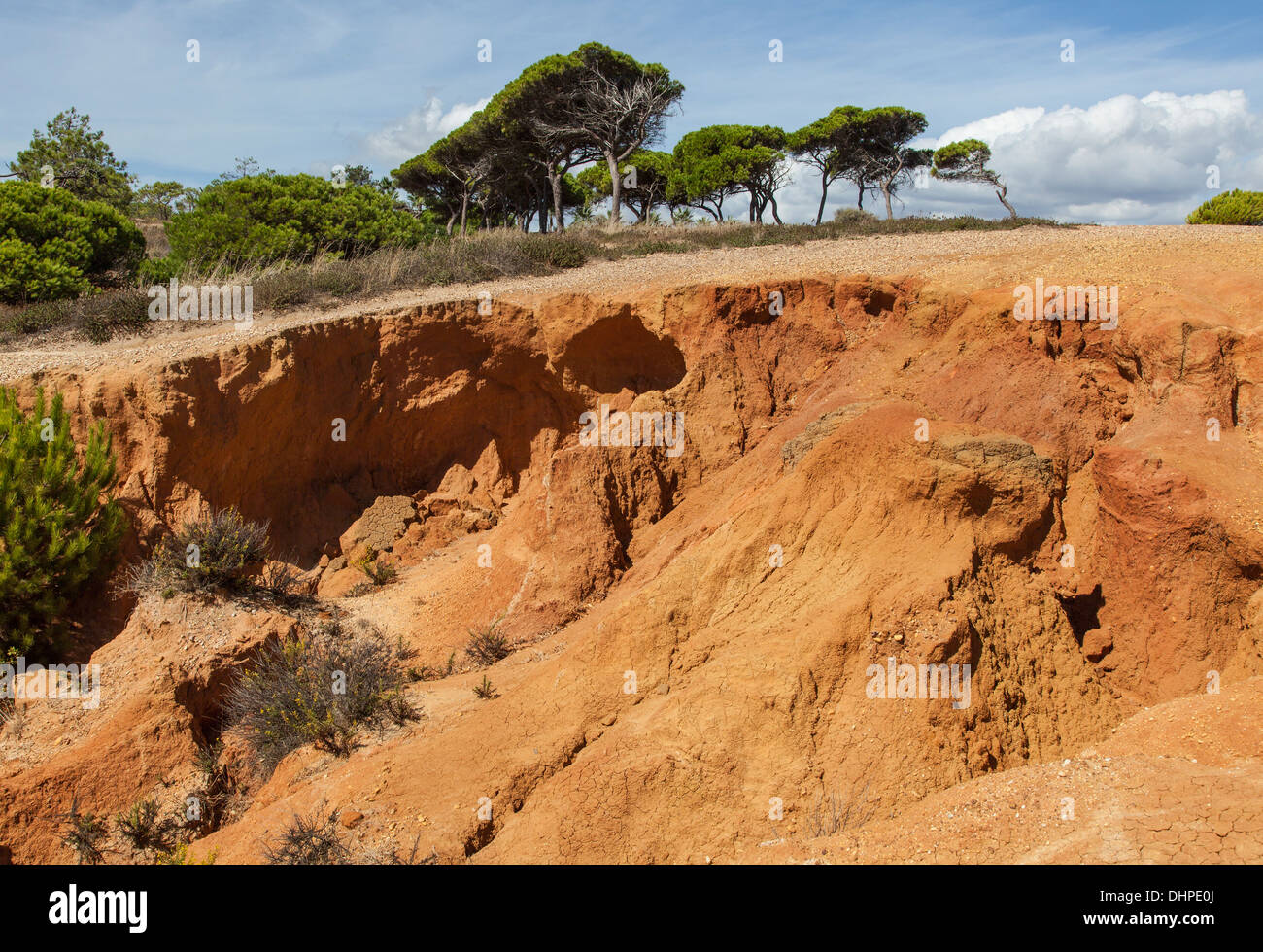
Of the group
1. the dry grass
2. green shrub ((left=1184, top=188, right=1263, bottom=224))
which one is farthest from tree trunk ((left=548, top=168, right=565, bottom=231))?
green shrub ((left=1184, top=188, right=1263, bottom=224))

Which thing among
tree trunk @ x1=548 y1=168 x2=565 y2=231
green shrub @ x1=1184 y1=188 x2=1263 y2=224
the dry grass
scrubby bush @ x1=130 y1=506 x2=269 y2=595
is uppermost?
tree trunk @ x1=548 y1=168 x2=565 y2=231

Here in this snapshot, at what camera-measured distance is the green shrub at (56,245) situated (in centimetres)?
1478

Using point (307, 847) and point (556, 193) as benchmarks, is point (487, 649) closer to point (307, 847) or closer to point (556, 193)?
point (307, 847)

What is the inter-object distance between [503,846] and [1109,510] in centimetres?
555

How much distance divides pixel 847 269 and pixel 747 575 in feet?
16.8

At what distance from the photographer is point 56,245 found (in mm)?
15578

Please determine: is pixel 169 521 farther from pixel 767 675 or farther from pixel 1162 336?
pixel 1162 336

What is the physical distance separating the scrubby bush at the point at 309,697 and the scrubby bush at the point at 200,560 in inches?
41.7

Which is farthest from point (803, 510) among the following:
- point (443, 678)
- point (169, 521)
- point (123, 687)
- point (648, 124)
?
point (648, 124)

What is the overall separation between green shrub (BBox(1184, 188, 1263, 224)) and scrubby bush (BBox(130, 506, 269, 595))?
17.4 m

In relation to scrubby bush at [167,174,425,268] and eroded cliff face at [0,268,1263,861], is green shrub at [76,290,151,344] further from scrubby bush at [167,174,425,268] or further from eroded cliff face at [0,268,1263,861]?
scrubby bush at [167,174,425,268]

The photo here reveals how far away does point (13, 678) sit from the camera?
329 inches

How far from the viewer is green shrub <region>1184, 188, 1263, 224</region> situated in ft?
48.9

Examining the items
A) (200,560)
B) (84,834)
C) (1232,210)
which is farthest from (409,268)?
(1232,210)
